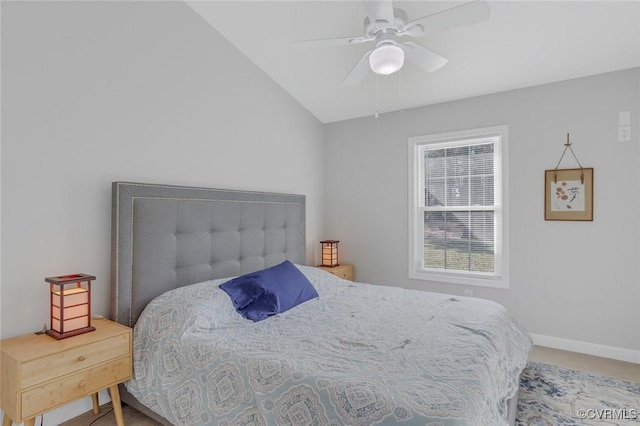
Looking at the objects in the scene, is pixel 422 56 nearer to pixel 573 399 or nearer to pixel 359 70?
pixel 359 70

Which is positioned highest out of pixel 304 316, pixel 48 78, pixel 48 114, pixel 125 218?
pixel 48 78

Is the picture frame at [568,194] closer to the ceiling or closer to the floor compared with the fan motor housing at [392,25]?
closer to the floor

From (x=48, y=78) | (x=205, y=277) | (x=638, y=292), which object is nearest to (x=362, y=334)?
(x=205, y=277)

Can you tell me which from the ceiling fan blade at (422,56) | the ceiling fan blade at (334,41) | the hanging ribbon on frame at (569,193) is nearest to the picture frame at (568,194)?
the hanging ribbon on frame at (569,193)

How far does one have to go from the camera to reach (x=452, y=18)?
174 centimetres

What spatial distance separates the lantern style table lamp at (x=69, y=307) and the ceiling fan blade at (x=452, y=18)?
224cm

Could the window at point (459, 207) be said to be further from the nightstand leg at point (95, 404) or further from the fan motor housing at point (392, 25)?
the nightstand leg at point (95, 404)

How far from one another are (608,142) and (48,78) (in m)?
4.05

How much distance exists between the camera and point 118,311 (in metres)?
2.10

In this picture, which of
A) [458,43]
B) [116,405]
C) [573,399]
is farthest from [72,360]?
[458,43]

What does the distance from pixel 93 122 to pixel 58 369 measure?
141 centimetres

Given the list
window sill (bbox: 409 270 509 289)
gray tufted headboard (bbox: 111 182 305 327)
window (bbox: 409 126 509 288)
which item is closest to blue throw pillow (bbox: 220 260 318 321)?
gray tufted headboard (bbox: 111 182 305 327)

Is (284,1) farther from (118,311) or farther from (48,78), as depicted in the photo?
(118,311)

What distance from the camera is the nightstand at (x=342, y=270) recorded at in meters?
3.81
